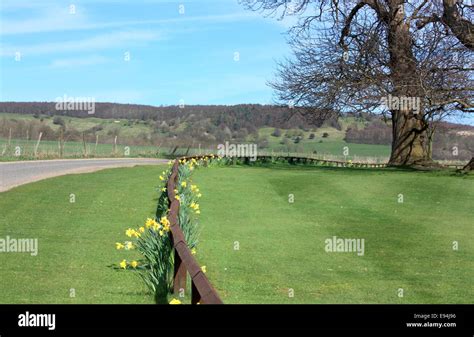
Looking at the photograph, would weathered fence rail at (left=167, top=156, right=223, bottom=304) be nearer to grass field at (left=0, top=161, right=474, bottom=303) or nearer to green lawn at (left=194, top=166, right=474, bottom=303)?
grass field at (left=0, top=161, right=474, bottom=303)

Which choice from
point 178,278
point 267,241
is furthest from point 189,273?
point 267,241

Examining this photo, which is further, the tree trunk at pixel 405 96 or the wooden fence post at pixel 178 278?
the tree trunk at pixel 405 96

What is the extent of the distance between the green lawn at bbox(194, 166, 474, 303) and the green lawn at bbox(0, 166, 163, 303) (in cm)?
161

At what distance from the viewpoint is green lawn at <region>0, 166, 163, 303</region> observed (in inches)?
380

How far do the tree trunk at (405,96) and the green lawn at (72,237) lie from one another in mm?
14429

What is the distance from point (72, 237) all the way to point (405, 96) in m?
23.5

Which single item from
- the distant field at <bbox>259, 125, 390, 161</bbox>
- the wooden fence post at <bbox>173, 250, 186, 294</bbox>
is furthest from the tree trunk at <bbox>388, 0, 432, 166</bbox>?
the distant field at <bbox>259, 125, 390, 161</bbox>

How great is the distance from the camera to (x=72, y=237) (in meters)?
14.2

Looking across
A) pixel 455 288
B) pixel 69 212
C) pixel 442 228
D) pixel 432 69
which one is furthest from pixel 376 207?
pixel 432 69

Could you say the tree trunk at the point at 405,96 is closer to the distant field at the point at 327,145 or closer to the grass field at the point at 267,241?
the grass field at the point at 267,241

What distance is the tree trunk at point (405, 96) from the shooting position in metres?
33.8

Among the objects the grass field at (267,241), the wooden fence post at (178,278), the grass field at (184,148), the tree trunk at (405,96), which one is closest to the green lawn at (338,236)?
the grass field at (267,241)

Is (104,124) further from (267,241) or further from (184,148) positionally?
(267,241)
